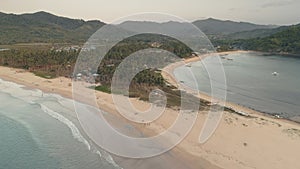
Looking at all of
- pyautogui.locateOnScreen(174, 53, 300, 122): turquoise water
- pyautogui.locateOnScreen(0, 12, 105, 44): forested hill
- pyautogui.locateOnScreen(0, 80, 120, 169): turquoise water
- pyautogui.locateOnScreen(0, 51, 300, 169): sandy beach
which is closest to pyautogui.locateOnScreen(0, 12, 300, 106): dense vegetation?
pyautogui.locateOnScreen(0, 12, 105, 44): forested hill

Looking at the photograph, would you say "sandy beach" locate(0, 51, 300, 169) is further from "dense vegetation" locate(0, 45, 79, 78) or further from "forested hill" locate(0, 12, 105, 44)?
"forested hill" locate(0, 12, 105, 44)

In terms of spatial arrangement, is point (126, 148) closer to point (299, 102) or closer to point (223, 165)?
point (223, 165)

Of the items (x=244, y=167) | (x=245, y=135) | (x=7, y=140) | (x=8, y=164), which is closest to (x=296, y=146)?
(x=245, y=135)

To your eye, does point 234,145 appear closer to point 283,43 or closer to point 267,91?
point 267,91

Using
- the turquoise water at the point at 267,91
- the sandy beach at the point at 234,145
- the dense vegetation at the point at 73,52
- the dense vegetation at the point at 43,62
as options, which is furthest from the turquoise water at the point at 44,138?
the turquoise water at the point at 267,91

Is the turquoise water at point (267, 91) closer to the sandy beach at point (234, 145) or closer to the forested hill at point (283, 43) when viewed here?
the sandy beach at point (234, 145)
